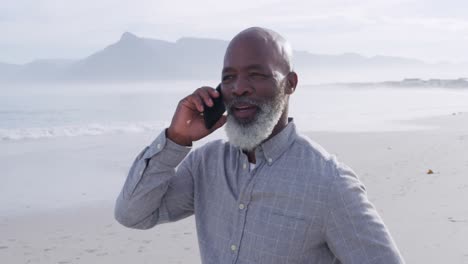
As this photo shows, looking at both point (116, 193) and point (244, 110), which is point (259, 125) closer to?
point (244, 110)

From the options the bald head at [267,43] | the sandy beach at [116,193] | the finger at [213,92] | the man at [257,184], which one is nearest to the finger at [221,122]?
the man at [257,184]

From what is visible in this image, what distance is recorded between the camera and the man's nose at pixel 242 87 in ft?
6.44

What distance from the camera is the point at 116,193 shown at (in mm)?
8883

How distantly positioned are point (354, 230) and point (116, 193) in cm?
754

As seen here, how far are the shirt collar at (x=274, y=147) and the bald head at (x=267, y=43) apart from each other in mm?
245

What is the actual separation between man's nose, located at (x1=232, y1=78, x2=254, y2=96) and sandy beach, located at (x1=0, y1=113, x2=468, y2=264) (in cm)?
391

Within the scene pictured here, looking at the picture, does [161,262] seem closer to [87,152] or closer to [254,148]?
[254,148]

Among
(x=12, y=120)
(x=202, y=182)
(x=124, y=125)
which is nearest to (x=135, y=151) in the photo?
(x=124, y=125)

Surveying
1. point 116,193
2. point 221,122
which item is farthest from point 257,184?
point 116,193

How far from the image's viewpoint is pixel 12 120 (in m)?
28.3

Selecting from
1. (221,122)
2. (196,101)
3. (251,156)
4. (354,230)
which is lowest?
(354,230)

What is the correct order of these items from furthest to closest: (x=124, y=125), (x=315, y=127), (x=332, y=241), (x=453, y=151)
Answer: (x=124, y=125), (x=315, y=127), (x=453, y=151), (x=332, y=241)

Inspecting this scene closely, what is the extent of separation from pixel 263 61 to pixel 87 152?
488 inches

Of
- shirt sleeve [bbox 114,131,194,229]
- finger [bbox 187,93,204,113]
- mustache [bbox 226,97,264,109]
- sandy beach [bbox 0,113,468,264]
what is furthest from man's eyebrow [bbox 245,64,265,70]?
sandy beach [bbox 0,113,468,264]
